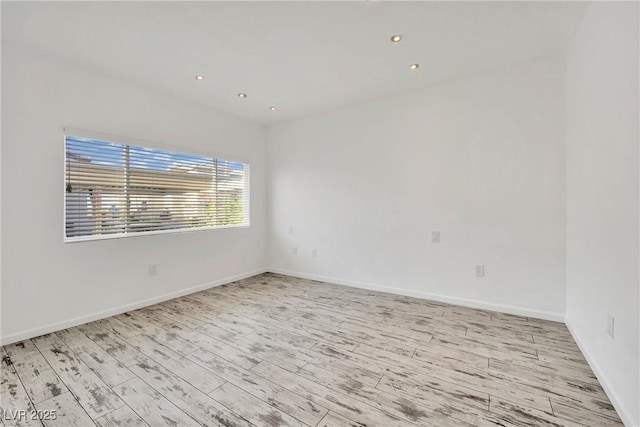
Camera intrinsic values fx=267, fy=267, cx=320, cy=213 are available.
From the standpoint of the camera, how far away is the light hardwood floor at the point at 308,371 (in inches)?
61.4

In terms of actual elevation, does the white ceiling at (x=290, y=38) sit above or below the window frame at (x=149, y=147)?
above

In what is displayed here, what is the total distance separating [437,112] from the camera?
3.29 metres

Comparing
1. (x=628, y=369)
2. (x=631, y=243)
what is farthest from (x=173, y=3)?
(x=628, y=369)

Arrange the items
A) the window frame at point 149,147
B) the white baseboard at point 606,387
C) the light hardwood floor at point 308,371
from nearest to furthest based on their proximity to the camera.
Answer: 1. the white baseboard at point 606,387
2. the light hardwood floor at point 308,371
3. the window frame at point 149,147

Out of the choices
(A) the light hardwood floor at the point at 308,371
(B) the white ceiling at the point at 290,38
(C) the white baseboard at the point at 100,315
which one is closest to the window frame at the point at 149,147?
(B) the white ceiling at the point at 290,38

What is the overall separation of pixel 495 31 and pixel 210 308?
402cm

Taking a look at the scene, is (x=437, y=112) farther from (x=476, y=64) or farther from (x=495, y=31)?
(x=495, y=31)

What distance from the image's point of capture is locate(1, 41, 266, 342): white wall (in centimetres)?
237

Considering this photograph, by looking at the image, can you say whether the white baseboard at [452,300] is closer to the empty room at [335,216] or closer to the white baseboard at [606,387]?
the empty room at [335,216]

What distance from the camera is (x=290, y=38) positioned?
2.33 meters

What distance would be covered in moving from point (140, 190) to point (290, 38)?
2.48 m

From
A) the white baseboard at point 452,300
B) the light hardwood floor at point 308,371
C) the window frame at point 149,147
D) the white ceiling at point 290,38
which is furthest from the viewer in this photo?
the white baseboard at point 452,300

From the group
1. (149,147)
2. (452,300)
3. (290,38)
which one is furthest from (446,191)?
(149,147)

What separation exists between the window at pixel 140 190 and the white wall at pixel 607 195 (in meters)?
4.23
